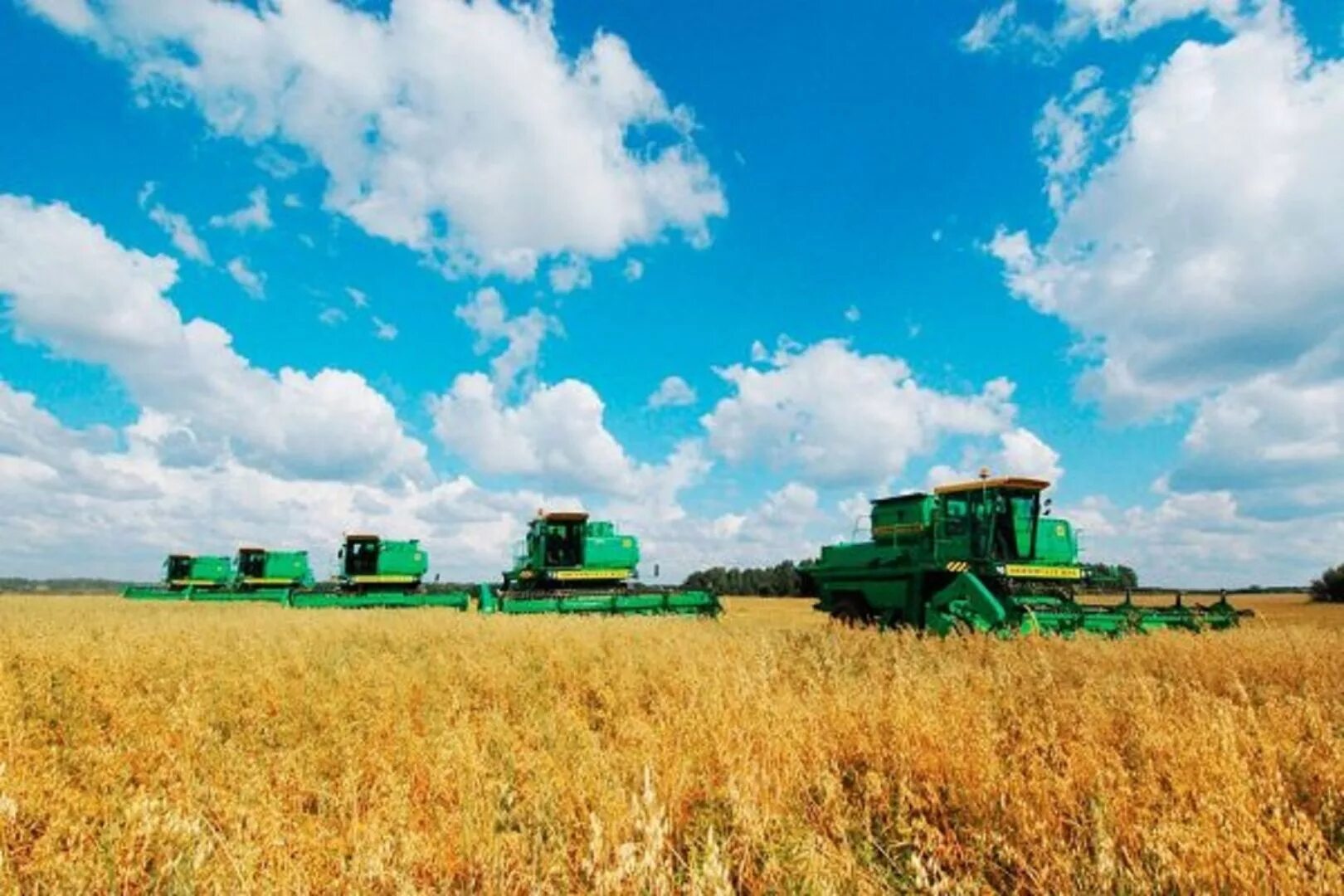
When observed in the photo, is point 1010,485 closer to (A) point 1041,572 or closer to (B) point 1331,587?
(A) point 1041,572

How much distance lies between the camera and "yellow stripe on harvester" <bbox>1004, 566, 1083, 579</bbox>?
15822 mm

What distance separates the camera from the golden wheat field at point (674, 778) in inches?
120

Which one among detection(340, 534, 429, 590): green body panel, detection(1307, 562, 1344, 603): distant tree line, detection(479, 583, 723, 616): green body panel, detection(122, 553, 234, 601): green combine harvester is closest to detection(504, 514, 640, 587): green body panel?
detection(479, 583, 723, 616): green body panel

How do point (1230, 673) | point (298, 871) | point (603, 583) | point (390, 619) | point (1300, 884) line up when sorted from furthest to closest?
point (603, 583) < point (390, 619) < point (1230, 673) < point (298, 871) < point (1300, 884)

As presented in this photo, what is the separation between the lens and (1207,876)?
2.86 meters

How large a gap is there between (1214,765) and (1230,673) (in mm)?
4886

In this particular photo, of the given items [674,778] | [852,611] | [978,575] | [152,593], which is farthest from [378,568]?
[674,778]

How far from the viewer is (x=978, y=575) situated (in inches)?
630

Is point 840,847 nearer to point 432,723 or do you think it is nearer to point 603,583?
point 432,723

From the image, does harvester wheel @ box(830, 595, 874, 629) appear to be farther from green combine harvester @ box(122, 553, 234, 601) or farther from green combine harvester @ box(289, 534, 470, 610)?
green combine harvester @ box(122, 553, 234, 601)

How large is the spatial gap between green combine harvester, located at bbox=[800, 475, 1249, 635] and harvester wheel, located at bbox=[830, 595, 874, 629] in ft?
0.10

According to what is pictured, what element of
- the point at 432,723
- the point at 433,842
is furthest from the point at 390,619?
the point at 433,842

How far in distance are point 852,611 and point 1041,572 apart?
5.02 meters

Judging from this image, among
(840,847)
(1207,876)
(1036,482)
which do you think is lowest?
(840,847)
